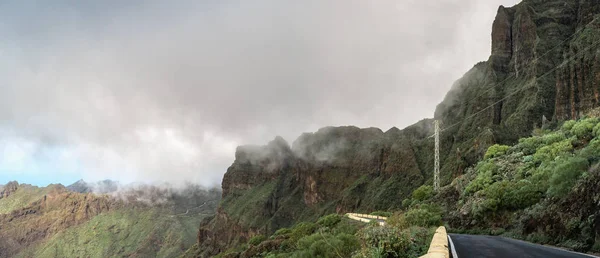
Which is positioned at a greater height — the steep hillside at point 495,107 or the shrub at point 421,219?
the steep hillside at point 495,107

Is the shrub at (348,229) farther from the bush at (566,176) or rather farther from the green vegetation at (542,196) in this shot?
the bush at (566,176)

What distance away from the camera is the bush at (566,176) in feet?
71.2

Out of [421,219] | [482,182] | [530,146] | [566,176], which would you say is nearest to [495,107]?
[530,146]

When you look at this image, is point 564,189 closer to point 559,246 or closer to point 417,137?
point 559,246

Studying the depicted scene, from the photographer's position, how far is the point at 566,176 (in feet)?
73.9

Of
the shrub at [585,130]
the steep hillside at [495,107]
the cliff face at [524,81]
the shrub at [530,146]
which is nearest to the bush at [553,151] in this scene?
the shrub at [585,130]

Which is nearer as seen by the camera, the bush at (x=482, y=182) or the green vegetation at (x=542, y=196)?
the green vegetation at (x=542, y=196)

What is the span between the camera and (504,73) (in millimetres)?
143375

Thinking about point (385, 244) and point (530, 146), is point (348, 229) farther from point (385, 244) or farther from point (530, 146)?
point (530, 146)

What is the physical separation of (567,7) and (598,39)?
171 feet

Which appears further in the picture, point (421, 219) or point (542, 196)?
point (542, 196)

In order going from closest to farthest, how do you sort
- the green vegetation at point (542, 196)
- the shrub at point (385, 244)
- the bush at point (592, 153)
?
the shrub at point (385, 244), the green vegetation at point (542, 196), the bush at point (592, 153)

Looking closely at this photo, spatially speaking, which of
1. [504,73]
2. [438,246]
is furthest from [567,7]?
[438,246]

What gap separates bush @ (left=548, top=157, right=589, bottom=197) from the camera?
71.2 ft
